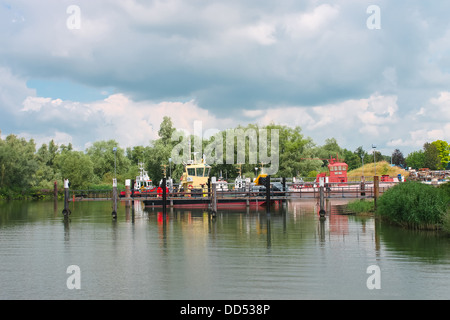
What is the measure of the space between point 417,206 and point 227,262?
11927 millimetres

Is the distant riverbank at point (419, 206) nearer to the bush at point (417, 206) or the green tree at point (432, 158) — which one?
the bush at point (417, 206)

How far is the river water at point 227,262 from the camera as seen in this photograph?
1416 centimetres

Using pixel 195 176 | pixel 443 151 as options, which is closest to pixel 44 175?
pixel 195 176

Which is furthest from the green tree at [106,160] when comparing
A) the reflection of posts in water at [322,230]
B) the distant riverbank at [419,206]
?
the distant riverbank at [419,206]

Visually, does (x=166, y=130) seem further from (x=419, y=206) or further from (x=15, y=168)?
(x=419, y=206)

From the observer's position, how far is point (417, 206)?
974 inches

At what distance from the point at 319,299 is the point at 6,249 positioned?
1545 centimetres

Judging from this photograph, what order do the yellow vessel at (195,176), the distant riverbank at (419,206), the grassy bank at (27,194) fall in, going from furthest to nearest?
the grassy bank at (27,194), the yellow vessel at (195,176), the distant riverbank at (419,206)

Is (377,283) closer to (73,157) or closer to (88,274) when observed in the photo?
(88,274)

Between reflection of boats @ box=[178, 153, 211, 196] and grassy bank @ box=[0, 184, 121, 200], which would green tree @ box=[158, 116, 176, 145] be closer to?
grassy bank @ box=[0, 184, 121, 200]

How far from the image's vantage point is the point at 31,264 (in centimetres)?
1841

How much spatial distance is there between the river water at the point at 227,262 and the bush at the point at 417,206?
0.77m

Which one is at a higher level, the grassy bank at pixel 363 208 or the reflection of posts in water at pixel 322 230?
the grassy bank at pixel 363 208
